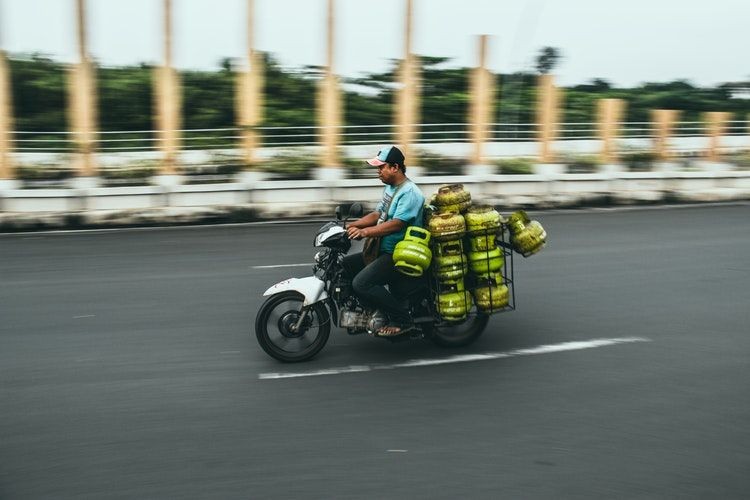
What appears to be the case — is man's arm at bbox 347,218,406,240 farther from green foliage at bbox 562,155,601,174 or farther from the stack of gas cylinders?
green foliage at bbox 562,155,601,174

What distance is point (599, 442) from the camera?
538 cm

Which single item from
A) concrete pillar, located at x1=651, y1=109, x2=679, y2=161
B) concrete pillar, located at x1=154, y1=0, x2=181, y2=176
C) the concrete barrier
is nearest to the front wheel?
the concrete barrier

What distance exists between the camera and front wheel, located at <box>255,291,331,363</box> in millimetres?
6863

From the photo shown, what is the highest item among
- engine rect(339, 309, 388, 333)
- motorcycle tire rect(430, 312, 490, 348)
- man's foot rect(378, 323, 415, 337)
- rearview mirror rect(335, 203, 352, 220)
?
rearview mirror rect(335, 203, 352, 220)

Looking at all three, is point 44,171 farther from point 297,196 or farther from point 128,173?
point 297,196

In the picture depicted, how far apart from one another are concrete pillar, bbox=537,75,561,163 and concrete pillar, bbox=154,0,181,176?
8.15m

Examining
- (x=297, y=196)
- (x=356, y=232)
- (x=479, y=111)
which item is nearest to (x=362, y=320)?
(x=356, y=232)

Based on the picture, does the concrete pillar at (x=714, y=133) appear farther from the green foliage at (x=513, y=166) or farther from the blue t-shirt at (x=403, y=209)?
the blue t-shirt at (x=403, y=209)

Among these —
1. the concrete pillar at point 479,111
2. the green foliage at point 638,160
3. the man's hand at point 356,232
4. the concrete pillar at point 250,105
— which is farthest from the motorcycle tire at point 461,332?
the green foliage at point 638,160

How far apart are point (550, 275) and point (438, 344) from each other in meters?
3.65

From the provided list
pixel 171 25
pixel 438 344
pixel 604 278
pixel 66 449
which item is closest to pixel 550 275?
pixel 604 278

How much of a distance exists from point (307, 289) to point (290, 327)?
1.20 feet

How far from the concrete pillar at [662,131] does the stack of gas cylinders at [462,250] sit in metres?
14.6

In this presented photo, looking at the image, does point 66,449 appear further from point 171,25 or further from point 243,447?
point 171,25
